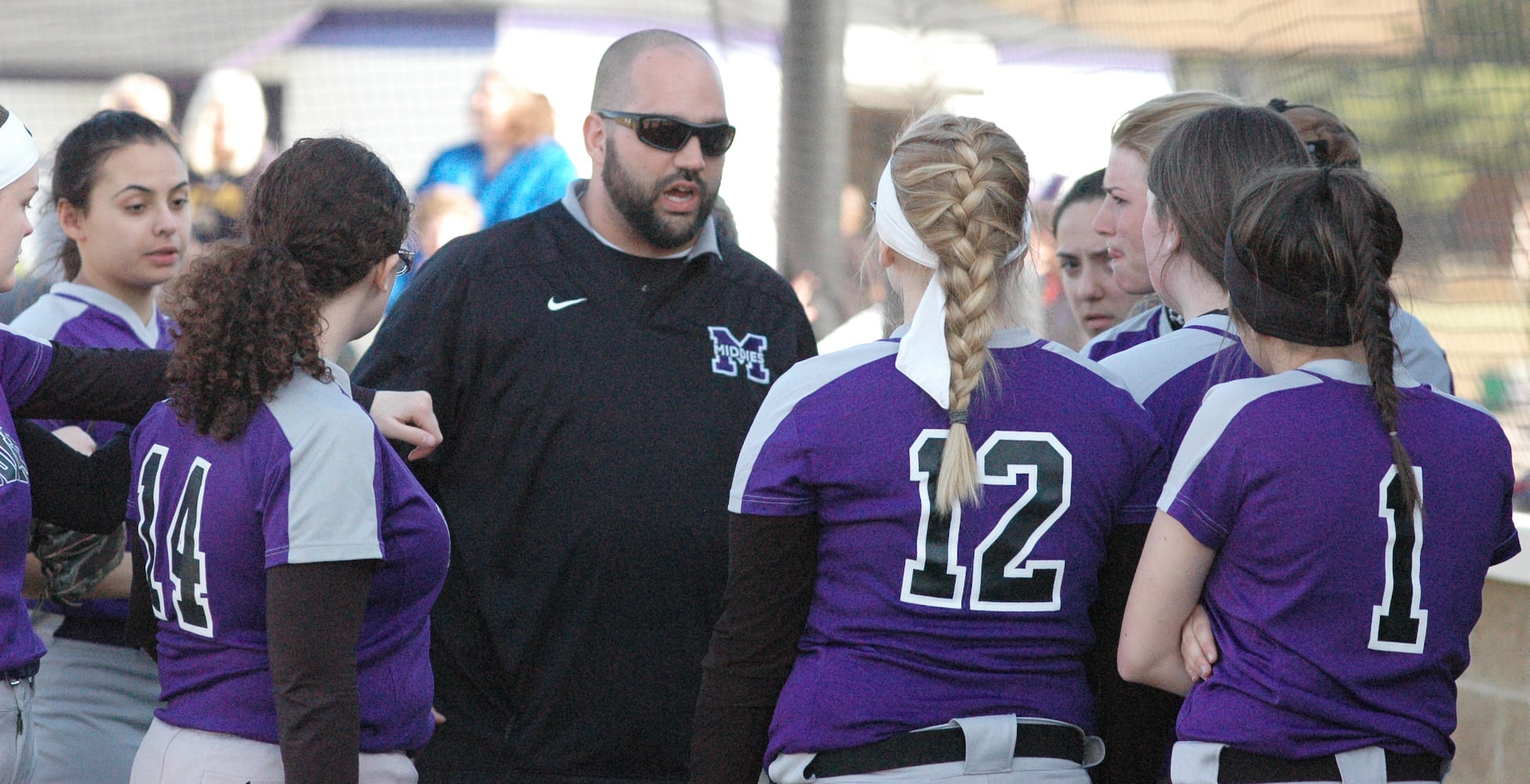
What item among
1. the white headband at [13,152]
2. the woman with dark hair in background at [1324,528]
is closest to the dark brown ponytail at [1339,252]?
the woman with dark hair in background at [1324,528]

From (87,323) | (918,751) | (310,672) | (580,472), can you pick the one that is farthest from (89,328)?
(918,751)

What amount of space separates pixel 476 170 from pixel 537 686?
536cm

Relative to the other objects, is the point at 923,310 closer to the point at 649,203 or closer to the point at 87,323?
the point at 649,203

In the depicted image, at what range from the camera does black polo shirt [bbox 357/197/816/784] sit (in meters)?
3.07

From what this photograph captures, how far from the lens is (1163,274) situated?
2365mm

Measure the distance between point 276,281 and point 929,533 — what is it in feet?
3.29

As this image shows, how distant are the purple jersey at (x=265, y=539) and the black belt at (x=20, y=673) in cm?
22

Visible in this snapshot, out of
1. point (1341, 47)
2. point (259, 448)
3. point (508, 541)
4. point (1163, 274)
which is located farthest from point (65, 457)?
point (1341, 47)

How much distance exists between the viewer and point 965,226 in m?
2.08

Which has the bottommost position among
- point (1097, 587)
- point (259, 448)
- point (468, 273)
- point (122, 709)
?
point (122, 709)

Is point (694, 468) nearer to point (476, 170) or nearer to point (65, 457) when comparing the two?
point (65, 457)

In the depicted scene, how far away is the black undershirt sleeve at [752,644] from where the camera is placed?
2090 mm

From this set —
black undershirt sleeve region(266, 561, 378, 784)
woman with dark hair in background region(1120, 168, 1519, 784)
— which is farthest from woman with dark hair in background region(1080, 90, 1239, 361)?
black undershirt sleeve region(266, 561, 378, 784)

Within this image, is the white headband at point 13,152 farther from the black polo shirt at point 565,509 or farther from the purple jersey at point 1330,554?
the purple jersey at point 1330,554
